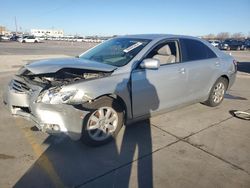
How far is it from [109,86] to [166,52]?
158 cm

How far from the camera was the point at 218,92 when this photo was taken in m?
5.85

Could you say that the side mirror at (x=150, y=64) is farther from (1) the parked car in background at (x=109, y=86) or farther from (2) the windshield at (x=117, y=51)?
(2) the windshield at (x=117, y=51)

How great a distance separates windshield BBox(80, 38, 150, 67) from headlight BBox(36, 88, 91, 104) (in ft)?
3.08

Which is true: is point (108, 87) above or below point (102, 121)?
above

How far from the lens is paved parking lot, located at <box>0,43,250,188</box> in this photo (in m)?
2.98

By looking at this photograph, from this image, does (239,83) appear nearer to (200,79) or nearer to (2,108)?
(200,79)

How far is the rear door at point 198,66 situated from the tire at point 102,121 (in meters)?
1.75

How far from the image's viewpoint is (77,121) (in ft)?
11.2

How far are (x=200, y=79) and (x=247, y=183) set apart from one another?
2.52 meters

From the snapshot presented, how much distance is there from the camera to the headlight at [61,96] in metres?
3.35

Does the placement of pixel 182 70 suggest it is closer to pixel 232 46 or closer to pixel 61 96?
pixel 61 96

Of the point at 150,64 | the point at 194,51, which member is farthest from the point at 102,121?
the point at 194,51

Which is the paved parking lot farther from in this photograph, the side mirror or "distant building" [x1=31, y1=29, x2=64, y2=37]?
"distant building" [x1=31, y1=29, x2=64, y2=37]

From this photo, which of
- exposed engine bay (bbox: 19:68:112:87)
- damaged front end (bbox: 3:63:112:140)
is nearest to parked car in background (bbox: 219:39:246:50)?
exposed engine bay (bbox: 19:68:112:87)
